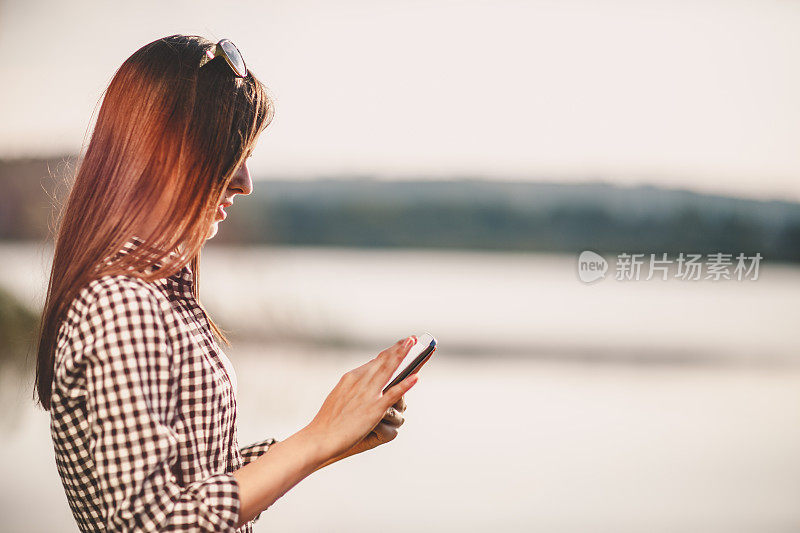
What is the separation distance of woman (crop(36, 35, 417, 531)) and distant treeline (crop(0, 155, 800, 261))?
160 centimetres

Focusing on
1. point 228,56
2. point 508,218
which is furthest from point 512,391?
point 228,56

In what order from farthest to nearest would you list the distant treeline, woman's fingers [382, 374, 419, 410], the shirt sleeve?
the distant treeline → woman's fingers [382, 374, 419, 410] → the shirt sleeve

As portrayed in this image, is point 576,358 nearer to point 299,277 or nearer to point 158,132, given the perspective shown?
A: point 299,277

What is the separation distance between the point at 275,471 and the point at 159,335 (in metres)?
0.15

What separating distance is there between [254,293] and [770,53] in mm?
1753

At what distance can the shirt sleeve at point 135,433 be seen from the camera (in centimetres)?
54

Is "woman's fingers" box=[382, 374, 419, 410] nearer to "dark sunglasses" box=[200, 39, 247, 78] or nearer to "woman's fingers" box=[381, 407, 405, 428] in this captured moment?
"woman's fingers" box=[381, 407, 405, 428]

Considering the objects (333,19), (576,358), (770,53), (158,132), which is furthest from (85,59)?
(770,53)

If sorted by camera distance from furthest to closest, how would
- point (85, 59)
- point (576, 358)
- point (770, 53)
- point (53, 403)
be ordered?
point (576, 358) → point (770, 53) → point (85, 59) → point (53, 403)

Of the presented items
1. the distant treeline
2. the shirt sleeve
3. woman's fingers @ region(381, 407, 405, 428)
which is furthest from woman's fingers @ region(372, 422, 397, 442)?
the distant treeline

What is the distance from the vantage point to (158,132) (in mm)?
630

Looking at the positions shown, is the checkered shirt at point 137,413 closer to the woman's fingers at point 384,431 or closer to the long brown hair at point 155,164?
Answer: the long brown hair at point 155,164

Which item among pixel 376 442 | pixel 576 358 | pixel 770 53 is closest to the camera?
pixel 376 442

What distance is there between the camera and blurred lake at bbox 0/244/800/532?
170 centimetres
